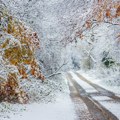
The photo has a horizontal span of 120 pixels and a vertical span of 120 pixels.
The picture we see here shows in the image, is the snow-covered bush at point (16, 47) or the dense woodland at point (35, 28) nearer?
the dense woodland at point (35, 28)

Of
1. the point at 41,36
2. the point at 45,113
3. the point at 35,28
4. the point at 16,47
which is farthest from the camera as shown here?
the point at 41,36

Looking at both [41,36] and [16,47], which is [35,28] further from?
[16,47]

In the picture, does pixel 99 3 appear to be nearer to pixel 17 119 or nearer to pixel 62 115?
pixel 17 119

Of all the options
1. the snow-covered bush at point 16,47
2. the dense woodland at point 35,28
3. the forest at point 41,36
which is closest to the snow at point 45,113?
the forest at point 41,36

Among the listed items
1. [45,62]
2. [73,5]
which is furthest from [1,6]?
[45,62]

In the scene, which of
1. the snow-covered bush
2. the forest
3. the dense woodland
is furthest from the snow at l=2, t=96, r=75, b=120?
the snow-covered bush

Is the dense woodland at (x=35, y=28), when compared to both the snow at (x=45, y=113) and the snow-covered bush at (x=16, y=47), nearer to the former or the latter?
the snow-covered bush at (x=16, y=47)

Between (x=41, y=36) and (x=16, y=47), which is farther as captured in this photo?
(x=41, y=36)

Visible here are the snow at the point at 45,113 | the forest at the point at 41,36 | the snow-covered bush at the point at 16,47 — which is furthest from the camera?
the snow at the point at 45,113

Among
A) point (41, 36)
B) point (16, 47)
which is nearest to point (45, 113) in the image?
point (16, 47)

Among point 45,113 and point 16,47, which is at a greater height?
point 16,47

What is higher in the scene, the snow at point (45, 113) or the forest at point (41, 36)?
the forest at point (41, 36)

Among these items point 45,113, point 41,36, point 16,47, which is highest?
point 41,36

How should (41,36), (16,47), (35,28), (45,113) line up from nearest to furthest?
1. (16,47)
2. (45,113)
3. (35,28)
4. (41,36)
